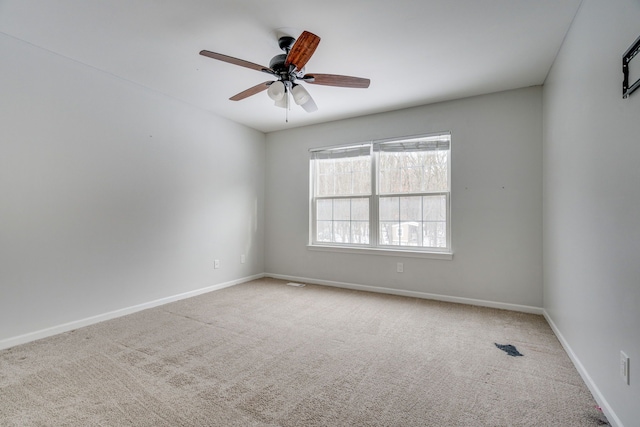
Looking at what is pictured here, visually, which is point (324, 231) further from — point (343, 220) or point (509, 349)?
point (509, 349)

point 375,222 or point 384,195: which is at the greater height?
point 384,195

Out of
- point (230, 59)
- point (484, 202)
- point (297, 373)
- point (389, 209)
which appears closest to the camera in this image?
point (297, 373)

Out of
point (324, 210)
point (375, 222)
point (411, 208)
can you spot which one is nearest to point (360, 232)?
point (375, 222)

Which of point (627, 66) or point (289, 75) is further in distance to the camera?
point (289, 75)

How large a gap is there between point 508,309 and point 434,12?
3132 millimetres

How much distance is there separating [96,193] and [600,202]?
13.4ft

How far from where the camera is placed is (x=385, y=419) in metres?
1.56

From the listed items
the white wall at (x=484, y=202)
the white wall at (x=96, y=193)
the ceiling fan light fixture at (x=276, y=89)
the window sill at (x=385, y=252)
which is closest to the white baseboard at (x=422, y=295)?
the white wall at (x=484, y=202)

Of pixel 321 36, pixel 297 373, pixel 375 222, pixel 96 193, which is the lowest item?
pixel 297 373

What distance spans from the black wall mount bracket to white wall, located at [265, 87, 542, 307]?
2.05 metres

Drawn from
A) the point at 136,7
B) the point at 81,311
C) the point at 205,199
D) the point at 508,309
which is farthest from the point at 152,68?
the point at 508,309

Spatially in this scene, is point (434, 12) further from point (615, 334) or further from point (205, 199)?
point (205, 199)

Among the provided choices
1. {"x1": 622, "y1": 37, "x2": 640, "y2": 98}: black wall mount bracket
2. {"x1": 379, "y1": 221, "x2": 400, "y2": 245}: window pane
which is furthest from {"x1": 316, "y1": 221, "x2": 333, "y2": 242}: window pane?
{"x1": 622, "y1": 37, "x2": 640, "y2": 98}: black wall mount bracket

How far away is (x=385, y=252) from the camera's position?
4.07 meters
